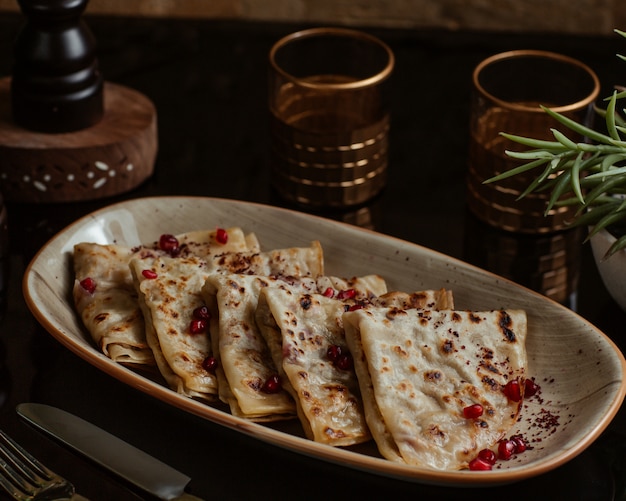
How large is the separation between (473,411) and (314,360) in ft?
1.35

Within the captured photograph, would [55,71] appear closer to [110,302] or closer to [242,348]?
[110,302]

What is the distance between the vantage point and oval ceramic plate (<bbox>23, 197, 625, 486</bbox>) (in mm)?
2240

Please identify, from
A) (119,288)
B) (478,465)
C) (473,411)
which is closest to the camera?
(478,465)

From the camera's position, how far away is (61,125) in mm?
3369

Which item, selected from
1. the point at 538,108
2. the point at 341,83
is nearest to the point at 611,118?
the point at 538,108

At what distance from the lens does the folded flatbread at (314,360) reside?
236cm

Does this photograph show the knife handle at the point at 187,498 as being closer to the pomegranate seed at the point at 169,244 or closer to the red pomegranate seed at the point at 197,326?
the red pomegranate seed at the point at 197,326

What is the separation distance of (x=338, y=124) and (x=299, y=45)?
0.34 meters

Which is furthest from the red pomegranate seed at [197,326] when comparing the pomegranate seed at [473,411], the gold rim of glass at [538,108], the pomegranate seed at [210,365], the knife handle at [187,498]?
the gold rim of glass at [538,108]

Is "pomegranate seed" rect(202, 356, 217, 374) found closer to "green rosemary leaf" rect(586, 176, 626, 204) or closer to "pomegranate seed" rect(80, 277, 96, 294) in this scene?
"pomegranate seed" rect(80, 277, 96, 294)

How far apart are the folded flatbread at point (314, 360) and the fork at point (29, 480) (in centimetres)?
56

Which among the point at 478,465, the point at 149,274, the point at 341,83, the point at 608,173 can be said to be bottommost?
the point at 478,465

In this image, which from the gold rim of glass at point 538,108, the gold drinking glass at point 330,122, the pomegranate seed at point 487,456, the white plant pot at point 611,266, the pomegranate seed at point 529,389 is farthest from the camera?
the gold drinking glass at point 330,122

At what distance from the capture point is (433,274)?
9.52 ft
